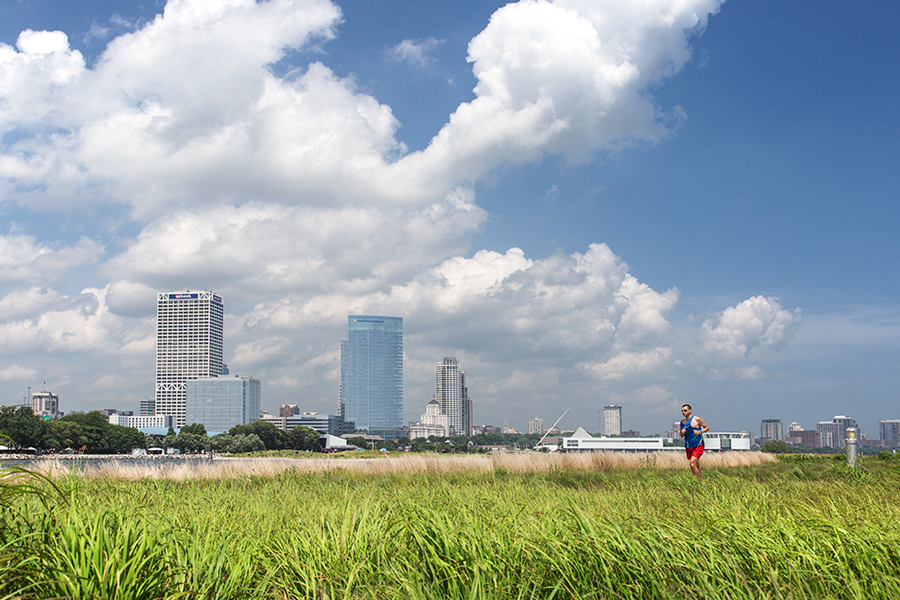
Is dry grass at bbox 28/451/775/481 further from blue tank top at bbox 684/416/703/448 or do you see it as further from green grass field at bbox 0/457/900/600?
green grass field at bbox 0/457/900/600

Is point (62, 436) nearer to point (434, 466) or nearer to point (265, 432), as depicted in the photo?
point (265, 432)

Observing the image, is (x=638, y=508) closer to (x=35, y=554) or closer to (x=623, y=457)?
(x=35, y=554)

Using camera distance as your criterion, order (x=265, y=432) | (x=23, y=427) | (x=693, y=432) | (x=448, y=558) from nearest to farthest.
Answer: (x=448, y=558)
(x=693, y=432)
(x=23, y=427)
(x=265, y=432)

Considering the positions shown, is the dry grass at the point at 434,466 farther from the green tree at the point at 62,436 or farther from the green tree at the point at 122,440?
the green tree at the point at 122,440

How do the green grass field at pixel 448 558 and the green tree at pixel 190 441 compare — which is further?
the green tree at pixel 190 441

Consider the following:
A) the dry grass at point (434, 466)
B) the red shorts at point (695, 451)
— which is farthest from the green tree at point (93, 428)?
the red shorts at point (695, 451)

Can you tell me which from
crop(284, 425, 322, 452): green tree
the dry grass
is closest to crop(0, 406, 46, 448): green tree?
crop(284, 425, 322, 452): green tree

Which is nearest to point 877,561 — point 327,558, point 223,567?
point 327,558

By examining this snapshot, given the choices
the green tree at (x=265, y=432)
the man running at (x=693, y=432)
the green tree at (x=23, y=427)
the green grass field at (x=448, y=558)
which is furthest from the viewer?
the green tree at (x=265, y=432)

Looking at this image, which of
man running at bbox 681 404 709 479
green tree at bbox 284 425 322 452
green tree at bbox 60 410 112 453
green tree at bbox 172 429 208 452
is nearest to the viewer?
man running at bbox 681 404 709 479

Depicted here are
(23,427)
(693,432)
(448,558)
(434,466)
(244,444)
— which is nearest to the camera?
(448,558)

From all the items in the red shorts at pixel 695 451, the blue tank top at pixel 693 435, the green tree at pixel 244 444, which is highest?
the blue tank top at pixel 693 435

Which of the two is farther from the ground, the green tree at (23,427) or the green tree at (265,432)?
the green tree at (23,427)

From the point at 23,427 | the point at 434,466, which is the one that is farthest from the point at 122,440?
the point at 434,466
